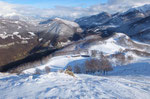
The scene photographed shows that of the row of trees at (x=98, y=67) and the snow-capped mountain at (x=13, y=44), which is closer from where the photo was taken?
the row of trees at (x=98, y=67)

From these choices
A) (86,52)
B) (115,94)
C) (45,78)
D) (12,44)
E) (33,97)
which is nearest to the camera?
(33,97)

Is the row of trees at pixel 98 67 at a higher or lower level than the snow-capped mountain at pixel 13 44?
lower

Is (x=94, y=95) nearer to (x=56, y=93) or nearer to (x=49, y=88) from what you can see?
(x=56, y=93)

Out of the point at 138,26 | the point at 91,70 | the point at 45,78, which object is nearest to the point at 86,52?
the point at 91,70

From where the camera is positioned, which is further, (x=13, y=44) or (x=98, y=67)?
(x=13, y=44)

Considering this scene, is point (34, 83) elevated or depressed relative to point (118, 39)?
depressed

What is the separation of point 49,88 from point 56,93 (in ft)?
3.70

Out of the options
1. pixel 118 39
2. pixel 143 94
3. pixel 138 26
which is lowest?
pixel 143 94

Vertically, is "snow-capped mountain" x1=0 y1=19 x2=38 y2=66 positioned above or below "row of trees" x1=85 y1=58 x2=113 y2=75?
above

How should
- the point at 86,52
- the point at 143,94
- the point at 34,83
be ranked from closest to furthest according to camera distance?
1. the point at 143,94
2. the point at 34,83
3. the point at 86,52

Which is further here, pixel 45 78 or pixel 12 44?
pixel 12 44

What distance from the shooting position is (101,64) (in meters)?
38.2

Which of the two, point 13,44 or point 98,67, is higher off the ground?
point 13,44

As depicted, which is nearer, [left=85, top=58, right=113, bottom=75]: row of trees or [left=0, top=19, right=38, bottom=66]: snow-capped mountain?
[left=85, top=58, right=113, bottom=75]: row of trees
